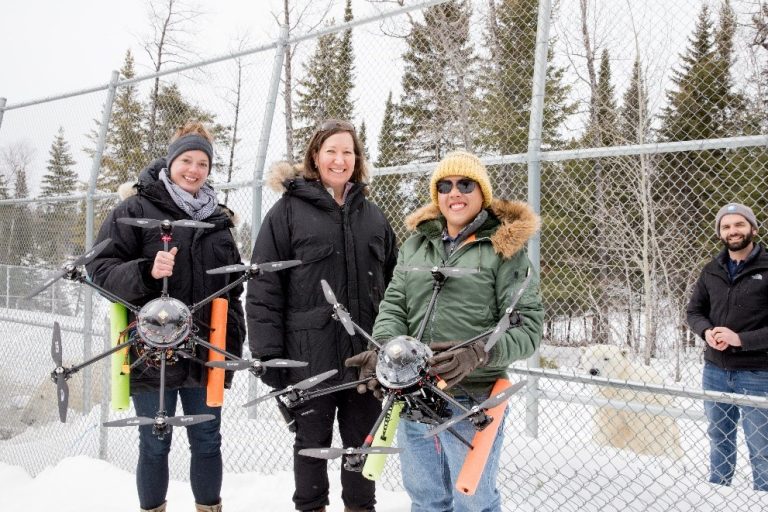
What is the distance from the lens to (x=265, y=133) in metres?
4.61

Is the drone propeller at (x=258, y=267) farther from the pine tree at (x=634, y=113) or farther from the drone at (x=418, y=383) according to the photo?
the pine tree at (x=634, y=113)

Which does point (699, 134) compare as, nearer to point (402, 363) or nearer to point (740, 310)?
point (740, 310)

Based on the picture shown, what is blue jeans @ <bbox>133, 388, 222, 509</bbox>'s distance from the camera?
288 centimetres

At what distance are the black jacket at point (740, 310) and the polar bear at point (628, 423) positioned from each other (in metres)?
0.80

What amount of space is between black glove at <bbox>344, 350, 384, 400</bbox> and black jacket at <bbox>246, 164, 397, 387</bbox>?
62 centimetres

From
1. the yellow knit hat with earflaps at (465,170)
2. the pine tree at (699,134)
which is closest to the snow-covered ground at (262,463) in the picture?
the yellow knit hat with earflaps at (465,170)

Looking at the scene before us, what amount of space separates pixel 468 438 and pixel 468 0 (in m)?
3.68

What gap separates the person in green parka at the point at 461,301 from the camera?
2.18 m

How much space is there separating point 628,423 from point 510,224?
3.45 metres

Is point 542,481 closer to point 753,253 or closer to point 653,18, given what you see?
point 753,253

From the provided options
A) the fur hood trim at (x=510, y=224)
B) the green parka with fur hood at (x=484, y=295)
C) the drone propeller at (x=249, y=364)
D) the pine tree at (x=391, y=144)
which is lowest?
the drone propeller at (x=249, y=364)

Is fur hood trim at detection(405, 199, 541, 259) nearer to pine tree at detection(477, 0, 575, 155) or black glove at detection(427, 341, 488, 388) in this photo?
black glove at detection(427, 341, 488, 388)

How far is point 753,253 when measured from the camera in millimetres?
3877

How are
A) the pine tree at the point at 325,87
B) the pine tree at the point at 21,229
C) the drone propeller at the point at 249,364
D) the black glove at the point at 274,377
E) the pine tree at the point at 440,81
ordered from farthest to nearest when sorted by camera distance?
the pine tree at the point at 21,229, the pine tree at the point at 325,87, the pine tree at the point at 440,81, the black glove at the point at 274,377, the drone propeller at the point at 249,364
